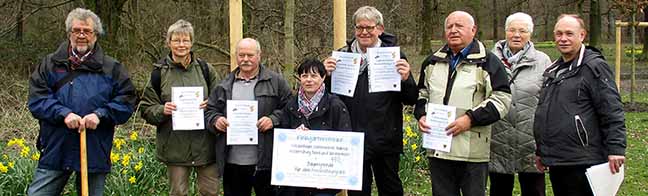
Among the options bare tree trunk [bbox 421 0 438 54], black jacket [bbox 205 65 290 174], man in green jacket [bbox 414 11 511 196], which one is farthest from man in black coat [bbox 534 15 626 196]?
bare tree trunk [bbox 421 0 438 54]

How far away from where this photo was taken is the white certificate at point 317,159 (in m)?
→ 5.06

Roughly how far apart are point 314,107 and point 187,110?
914 mm

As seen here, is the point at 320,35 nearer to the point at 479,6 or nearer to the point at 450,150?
the point at 450,150

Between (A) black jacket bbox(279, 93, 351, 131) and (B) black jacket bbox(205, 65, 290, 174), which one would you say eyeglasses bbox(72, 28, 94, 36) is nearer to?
(B) black jacket bbox(205, 65, 290, 174)

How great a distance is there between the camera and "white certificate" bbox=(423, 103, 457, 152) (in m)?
4.89

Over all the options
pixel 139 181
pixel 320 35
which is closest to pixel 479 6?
A: pixel 320 35

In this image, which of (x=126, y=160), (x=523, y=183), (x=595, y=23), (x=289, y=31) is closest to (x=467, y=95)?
(x=523, y=183)

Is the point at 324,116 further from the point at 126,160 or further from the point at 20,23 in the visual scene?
the point at 20,23

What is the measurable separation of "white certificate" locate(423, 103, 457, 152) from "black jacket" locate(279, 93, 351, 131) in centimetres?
56

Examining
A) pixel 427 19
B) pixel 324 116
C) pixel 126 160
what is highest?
pixel 427 19

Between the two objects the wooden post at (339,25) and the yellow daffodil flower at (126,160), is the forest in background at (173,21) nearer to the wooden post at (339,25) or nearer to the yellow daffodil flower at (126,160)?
the wooden post at (339,25)

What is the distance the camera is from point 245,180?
5.32 metres

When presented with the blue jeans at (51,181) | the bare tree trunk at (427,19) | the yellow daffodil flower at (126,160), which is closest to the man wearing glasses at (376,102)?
the blue jeans at (51,181)

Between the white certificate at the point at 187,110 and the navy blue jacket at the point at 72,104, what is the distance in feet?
1.13
